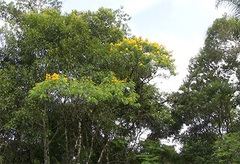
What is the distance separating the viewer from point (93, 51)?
755 cm

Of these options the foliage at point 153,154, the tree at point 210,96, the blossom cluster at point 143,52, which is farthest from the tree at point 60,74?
the tree at point 210,96

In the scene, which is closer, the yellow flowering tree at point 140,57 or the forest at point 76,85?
the forest at point 76,85

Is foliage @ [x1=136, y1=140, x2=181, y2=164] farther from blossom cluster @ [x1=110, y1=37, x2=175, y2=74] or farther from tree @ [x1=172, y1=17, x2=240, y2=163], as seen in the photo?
blossom cluster @ [x1=110, y1=37, x2=175, y2=74]

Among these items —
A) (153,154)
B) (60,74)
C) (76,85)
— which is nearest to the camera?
(76,85)

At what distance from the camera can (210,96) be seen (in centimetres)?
1119

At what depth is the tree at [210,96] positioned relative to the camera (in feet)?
36.8

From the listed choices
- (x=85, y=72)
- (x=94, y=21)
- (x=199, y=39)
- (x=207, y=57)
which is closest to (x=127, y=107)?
(x=85, y=72)

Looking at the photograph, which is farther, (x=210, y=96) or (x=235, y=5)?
(x=210, y=96)

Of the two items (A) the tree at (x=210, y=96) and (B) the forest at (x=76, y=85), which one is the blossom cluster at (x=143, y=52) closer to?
(B) the forest at (x=76, y=85)

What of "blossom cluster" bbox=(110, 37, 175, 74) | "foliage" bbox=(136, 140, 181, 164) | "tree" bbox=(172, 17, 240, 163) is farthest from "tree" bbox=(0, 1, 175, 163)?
"tree" bbox=(172, 17, 240, 163)

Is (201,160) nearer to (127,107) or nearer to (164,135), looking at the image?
(164,135)

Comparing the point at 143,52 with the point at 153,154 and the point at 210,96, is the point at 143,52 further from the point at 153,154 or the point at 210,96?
the point at 210,96

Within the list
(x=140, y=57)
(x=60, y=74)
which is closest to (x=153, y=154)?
(x=140, y=57)

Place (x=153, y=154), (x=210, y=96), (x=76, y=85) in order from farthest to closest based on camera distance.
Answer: (x=210, y=96) < (x=153, y=154) < (x=76, y=85)
